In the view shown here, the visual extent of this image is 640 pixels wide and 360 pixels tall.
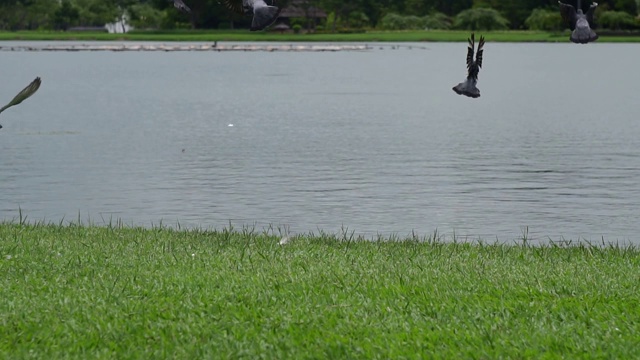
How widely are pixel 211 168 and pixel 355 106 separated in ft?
93.5

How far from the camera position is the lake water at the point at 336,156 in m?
21.8

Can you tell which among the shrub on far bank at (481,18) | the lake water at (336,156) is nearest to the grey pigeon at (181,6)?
the lake water at (336,156)

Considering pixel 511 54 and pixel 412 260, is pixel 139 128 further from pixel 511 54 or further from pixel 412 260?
pixel 511 54

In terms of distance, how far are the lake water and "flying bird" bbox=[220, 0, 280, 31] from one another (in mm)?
11786

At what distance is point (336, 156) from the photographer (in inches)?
1335

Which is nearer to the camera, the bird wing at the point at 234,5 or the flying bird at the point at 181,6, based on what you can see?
the flying bird at the point at 181,6

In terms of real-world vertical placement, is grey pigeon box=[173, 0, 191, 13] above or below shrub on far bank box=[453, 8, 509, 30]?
above

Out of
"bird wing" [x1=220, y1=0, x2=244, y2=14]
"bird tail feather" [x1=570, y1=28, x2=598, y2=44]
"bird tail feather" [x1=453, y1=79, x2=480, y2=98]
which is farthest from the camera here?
"bird tail feather" [x1=453, y1=79, x2=480, y2=98]

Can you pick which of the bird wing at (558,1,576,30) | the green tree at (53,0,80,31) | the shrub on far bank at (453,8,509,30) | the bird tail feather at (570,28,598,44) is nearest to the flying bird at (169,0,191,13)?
the bird tail feather at (570,28,598,44)

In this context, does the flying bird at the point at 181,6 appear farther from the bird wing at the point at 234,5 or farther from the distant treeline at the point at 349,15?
the distant treeline at the point at 349,15

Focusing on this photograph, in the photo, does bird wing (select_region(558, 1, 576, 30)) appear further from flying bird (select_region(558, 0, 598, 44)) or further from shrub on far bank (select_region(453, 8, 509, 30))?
shrub on far bank (select_region(453, 8, 509, 30))

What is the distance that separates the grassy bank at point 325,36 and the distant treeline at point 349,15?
156cm

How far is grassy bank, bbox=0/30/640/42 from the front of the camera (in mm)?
141125

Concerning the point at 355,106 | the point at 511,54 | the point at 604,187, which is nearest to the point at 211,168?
the point at 604,187
